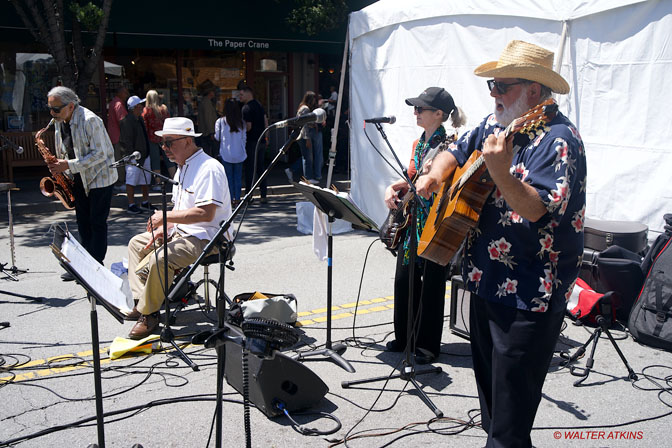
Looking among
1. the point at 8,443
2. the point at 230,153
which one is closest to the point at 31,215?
the point at 230,153

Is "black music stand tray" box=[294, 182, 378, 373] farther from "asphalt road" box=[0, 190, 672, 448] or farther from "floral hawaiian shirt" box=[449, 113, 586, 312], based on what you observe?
"floral hawaiian shirt" box=[449, 113, 586, 312]

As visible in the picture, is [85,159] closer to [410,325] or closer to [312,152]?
[410,325]

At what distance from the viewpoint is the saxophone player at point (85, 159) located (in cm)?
640

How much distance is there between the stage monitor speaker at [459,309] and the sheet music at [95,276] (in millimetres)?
2659

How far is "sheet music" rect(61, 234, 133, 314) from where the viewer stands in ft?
10.2

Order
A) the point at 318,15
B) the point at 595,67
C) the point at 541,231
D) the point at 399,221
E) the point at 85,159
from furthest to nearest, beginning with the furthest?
the point at 318,15, the point at 85,159, the point at 595,67, the point at 399,221, the point at 541,231

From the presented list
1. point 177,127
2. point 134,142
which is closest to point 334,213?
point 177,127

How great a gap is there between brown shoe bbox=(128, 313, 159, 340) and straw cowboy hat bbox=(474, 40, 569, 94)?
11.3 feet

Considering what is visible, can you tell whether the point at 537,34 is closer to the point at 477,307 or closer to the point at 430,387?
the point at 430,387

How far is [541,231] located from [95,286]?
2089mm

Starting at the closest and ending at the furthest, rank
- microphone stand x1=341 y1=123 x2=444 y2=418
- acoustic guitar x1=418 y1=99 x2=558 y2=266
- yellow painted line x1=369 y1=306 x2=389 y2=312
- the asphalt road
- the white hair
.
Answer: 1. acoustic guitar x1=418 y1=99 x2=558 y2=266
2. the asphalt road
3. microphone stand x1=341 y1=123 x2=444 y2=418
4. yellow painted line x1=369 y1=306 x2=389 y2=312
5. the white hair

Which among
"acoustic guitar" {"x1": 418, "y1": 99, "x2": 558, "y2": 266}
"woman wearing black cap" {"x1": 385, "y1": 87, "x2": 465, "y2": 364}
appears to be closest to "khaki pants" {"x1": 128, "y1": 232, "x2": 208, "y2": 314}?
"woman wearing black cap" {"x1": 385, "y1": 87, "x2": 465, "y2": 364}

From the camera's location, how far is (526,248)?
2762mm

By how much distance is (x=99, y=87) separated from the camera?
13977 millimetres
